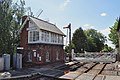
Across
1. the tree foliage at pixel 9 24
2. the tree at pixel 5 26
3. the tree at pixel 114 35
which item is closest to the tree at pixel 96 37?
the tree at pixel 114 35

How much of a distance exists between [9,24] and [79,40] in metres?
40.2

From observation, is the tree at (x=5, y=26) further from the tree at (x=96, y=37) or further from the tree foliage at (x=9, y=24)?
the tree at (x=96, y=37)

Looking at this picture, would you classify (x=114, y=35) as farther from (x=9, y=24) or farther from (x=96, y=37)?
(x=96, y=37)

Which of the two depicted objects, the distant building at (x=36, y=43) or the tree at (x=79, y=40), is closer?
the distant building at (x=36, y=43)

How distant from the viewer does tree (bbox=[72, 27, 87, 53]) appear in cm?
6650

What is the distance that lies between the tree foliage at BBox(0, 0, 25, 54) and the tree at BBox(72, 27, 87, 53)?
3460 cm

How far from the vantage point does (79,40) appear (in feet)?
222

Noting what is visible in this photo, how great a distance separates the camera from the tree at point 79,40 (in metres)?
66.5

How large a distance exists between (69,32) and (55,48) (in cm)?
597

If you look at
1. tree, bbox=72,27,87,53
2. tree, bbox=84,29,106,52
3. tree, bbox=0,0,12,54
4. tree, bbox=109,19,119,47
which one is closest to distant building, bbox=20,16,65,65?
tree, bbox=0,0,12,54

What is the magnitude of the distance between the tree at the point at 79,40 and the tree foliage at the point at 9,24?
1362 inches

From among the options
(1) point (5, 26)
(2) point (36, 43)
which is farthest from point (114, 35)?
(1) point (5, 26)

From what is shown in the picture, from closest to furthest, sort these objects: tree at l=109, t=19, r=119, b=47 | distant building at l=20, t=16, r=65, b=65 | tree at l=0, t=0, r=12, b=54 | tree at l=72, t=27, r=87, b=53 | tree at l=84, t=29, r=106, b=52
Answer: distant building at l=20, t=16, r=65, b=65 < tree at l=0, t=0, r=12, b=54 < tree at l=109, t=19, r=119, b=47 < tree at l=72, t=27, r=87, b=53 < tree at l=84, t=29, r=106, b=52

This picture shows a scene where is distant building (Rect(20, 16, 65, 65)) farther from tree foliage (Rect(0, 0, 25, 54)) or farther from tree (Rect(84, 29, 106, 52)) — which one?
tree (Rect(84, 29, 106, 52))
